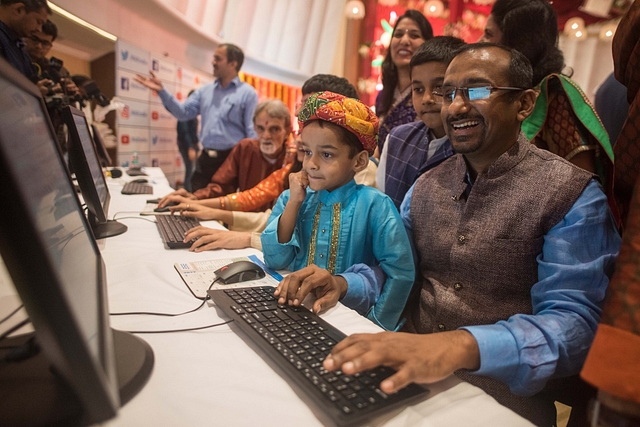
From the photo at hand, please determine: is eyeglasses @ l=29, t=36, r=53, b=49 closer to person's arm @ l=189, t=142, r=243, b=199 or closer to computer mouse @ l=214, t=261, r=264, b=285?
person's arm @ l=189, t=142, r=243, b=199

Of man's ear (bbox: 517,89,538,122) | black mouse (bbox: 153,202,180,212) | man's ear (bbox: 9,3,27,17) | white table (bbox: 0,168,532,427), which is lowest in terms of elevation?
black mouse (bbox: 153,202,180,212)

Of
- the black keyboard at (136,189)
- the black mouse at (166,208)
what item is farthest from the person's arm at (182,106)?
the black mouse at (166,208)

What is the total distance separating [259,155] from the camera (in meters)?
2.67

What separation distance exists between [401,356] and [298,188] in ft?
2.55

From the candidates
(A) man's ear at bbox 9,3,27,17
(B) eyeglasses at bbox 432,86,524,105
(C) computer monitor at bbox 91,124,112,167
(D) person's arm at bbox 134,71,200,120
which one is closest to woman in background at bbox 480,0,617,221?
(B) eyeglasses at bbox 432,86,524,105

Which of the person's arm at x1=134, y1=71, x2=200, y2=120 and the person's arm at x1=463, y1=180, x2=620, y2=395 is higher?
the person's arm at x1=134, y1=71, x2=200, y2=120

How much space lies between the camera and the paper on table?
105 centimetres

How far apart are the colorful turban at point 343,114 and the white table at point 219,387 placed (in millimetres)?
589

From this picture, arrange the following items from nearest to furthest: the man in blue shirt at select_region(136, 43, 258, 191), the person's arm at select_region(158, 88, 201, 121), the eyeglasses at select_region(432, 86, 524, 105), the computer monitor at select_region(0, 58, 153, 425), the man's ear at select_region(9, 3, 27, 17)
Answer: the computer monitor at select_region(0, 58, 153, 425) < the eyeglasses at select_region(432, 86, 524, 105) < the man's ear at select_region(9, 3, 27, 17) < the man in blue shirt at select_region(136, 43, 258, 191) < the person's arm at select_region(158, 88, 201, 121)

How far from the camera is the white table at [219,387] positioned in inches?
22.7

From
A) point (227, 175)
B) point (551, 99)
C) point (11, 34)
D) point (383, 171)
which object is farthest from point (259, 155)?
point (551, 99)

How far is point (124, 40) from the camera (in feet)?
15.6

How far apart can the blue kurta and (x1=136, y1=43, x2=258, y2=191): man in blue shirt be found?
10.3 ft

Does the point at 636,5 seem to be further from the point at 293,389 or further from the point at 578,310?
the point at 293,389
